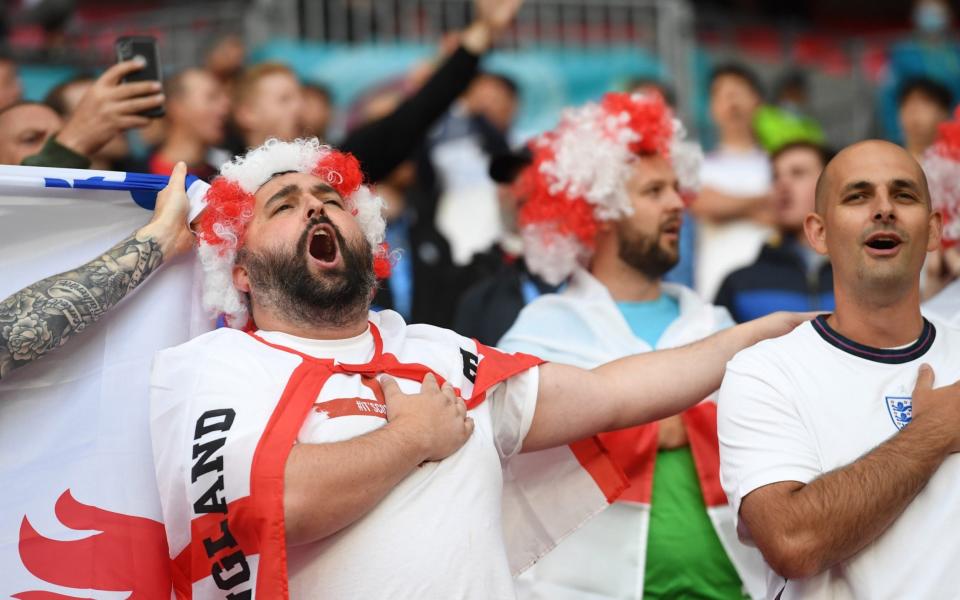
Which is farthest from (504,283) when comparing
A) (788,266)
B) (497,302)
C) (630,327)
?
(788,266)

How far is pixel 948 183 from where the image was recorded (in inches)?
213

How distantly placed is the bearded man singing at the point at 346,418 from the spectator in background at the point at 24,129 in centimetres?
137

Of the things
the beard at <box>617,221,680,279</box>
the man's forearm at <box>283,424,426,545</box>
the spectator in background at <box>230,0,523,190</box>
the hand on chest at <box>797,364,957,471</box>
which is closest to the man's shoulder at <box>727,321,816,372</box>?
the hand on chest at <box>797,364,957,471</box>

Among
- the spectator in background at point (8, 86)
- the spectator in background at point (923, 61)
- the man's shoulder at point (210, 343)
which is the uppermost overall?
the spectator in background at point (8, 86)

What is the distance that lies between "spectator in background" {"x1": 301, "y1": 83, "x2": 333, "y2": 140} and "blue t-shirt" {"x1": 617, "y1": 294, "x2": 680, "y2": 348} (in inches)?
139

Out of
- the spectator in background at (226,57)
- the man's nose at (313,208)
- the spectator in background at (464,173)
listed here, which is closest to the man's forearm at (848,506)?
the man's nose at (313,208)

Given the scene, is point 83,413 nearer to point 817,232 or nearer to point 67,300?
point 67,300

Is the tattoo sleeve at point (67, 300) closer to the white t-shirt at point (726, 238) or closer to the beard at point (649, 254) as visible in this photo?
the beard at point (649, 254)

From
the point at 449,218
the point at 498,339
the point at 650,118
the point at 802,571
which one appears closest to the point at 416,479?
the point at 802,571

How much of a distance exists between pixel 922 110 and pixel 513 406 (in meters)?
5.40

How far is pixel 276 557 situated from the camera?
10.9 ft

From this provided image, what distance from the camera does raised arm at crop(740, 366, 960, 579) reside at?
3328mm

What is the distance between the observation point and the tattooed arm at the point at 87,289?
3.55 metres

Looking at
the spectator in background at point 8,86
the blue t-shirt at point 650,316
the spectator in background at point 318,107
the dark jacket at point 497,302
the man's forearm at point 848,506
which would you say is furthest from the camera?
the spectator in background at point 318,107
